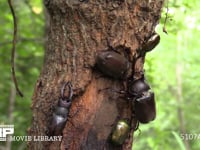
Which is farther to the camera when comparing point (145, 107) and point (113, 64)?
point (145, 107)

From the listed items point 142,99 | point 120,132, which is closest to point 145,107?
point 142,99

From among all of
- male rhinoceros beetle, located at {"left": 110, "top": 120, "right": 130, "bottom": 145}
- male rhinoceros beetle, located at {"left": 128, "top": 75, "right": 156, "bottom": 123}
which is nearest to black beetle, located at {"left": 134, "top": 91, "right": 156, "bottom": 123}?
male rhinoceros beetle, located at {"left": 128, "top": 75, "right": 156, "bottom": 123}

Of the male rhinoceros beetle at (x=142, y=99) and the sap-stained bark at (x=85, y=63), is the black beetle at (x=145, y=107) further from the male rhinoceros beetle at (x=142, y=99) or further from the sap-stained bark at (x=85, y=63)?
the sap-stained bark at (x=85, y=63)

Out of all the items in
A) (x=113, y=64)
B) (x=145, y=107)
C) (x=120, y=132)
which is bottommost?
(x=120, y=132)

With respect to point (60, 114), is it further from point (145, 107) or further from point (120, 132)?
point (145, 107)

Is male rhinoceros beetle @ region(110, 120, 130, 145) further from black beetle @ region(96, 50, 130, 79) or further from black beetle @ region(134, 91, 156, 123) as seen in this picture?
black beetle @ region(96, 50, 130, 79)

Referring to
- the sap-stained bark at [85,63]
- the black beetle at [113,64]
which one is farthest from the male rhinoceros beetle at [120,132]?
the black beetle at [113,64]
